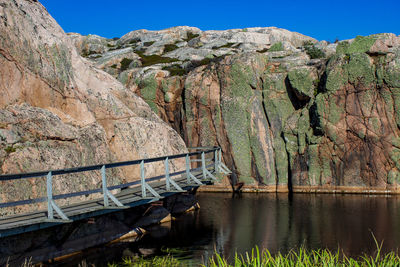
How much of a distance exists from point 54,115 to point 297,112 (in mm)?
24812

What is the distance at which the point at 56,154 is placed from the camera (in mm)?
18719

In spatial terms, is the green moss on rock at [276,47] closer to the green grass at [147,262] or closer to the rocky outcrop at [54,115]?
the rocky outcrop at [54,115]

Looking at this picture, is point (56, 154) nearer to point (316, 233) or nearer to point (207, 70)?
point (316, 233)

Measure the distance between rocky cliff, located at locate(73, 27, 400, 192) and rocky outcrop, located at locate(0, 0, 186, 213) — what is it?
514 inches

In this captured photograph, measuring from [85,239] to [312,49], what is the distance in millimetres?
36799

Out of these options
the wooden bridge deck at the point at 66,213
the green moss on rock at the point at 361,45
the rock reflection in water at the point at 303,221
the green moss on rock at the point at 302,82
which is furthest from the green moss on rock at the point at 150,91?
the wooden bridge deck at the point at 66,213

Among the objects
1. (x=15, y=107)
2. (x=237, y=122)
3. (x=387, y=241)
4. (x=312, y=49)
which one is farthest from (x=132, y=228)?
(x=312, y=49)

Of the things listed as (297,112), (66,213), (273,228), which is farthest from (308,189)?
(66,213)

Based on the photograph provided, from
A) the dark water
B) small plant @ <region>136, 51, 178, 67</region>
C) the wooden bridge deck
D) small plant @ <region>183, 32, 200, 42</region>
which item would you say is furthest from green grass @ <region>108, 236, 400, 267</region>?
small plant @ <region>183, 32, 200, 42</region>

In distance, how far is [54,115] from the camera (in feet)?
66.9

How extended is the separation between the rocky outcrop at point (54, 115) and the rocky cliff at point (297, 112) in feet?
42.8

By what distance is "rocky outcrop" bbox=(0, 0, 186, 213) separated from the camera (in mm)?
17781

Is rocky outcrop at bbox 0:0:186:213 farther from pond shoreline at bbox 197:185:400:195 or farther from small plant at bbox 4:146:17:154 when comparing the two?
pond shoreline at bbox 197:185:400:195

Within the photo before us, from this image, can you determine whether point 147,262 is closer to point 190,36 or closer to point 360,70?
point 360,70
